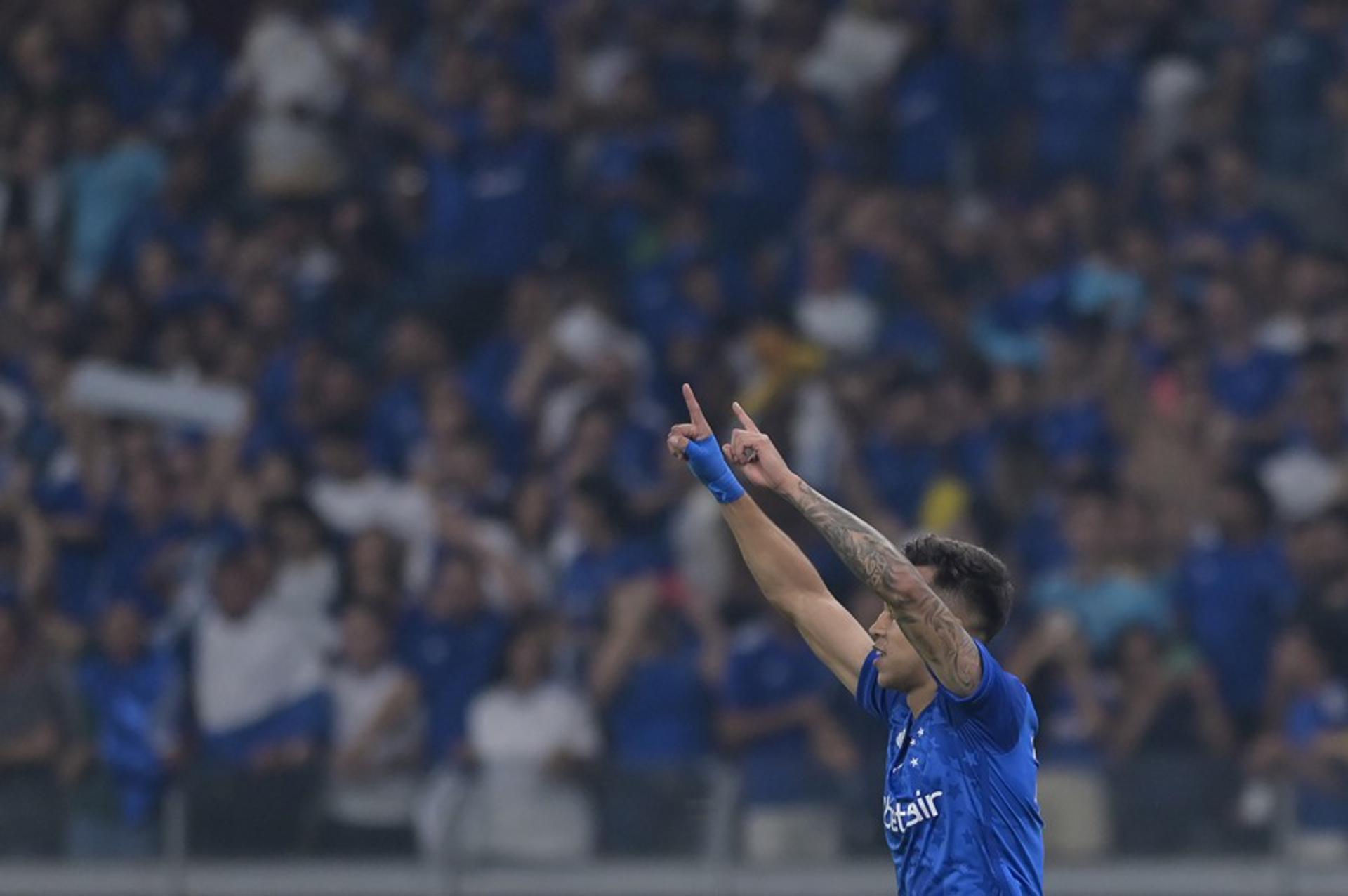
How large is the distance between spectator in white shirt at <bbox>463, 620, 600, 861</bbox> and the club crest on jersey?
4470mm

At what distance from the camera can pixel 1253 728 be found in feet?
34.9

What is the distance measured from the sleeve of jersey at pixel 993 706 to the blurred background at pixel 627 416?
426 centimetres

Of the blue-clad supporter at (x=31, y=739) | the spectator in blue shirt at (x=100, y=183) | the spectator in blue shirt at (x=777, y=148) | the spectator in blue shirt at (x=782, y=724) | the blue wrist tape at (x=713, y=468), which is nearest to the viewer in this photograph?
the blue wrist tape at (x=713, y=468)

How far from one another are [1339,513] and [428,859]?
414 centimetres

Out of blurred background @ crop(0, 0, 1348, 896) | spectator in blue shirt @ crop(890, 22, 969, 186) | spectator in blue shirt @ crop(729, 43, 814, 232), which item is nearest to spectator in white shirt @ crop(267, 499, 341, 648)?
blurred background @ crop(0, 0, 1348, 896)

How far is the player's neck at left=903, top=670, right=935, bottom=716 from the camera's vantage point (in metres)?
5.96

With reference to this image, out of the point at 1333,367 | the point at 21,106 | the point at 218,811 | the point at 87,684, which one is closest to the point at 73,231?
the point at 21,106

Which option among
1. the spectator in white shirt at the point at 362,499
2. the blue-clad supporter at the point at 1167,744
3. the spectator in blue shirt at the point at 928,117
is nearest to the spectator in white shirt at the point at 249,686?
the spectator in white shirt at the point at 362,499

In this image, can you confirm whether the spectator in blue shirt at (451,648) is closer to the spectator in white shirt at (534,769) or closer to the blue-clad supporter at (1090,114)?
the spectator in white shirt at (534,769)

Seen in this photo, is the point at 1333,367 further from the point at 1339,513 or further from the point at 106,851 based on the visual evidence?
the point at 106,851

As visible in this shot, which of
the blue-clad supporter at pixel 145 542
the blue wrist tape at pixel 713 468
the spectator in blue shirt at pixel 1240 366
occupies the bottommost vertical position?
the blue wrist tape at pixel 713 468

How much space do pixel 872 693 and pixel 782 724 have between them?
4.46 metres

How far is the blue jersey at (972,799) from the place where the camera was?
585 centimetres

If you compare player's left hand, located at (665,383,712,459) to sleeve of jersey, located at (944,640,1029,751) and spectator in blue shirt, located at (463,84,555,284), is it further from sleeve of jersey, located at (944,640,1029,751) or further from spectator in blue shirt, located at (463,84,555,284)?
spectator in blue shirt, located at (463,84,555,284)
